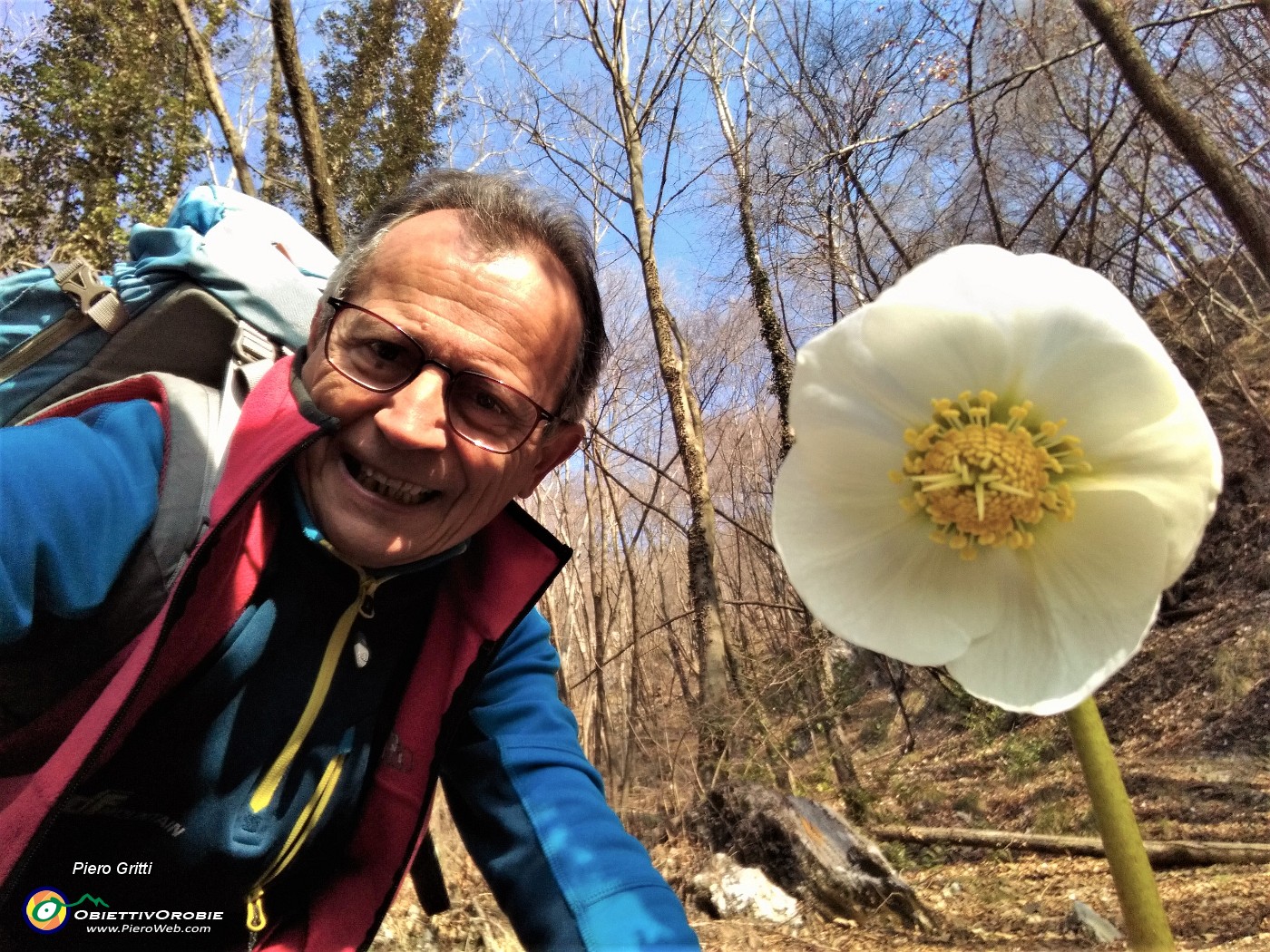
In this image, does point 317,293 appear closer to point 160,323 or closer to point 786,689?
point 160,323

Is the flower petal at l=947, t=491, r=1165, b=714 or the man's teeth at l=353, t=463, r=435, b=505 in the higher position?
the man's teeth at l=353, t=463, r=435, b=505

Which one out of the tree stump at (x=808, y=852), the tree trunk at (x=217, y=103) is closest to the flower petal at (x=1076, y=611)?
the tree stump at (x=808, y=852)

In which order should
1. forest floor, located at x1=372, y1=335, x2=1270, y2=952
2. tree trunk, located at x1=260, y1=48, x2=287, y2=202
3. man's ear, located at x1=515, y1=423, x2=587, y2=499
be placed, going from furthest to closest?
tree trunk, located at x1=260, y1=48, x2=287, y2=202 < forest floor, located at x1=372, y1=335, x2=1270, y2=952 < man's ear, located at x1=515, y1=423, x2=587, y2=499

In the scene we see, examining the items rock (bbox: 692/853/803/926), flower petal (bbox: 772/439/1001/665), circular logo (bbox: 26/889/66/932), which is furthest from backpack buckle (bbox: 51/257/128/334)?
rock (bbox: 692/853/803/926)

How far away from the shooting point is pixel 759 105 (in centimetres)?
865

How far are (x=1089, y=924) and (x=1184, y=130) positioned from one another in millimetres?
2963

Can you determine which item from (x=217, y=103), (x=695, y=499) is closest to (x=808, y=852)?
(x=695, y=499)

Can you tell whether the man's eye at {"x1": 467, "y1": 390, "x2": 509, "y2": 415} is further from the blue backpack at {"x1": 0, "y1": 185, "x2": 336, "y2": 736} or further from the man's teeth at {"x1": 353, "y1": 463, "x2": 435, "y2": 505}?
the blue backpack at {"x1": 0, "y1": 185, "x2": 336, "y2": 736}

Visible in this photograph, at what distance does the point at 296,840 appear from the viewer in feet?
4.31

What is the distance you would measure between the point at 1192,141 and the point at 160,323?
3301 millimetres

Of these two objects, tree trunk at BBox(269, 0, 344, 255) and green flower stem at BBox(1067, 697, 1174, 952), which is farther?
tree trunk at BBox(269, 0, 344, 255)

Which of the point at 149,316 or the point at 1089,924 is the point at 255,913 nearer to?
the point at 149,316

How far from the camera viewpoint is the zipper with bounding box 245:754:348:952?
1.30 m

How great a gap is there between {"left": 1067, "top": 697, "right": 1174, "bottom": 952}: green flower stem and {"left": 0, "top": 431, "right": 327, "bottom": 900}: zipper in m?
1.03
